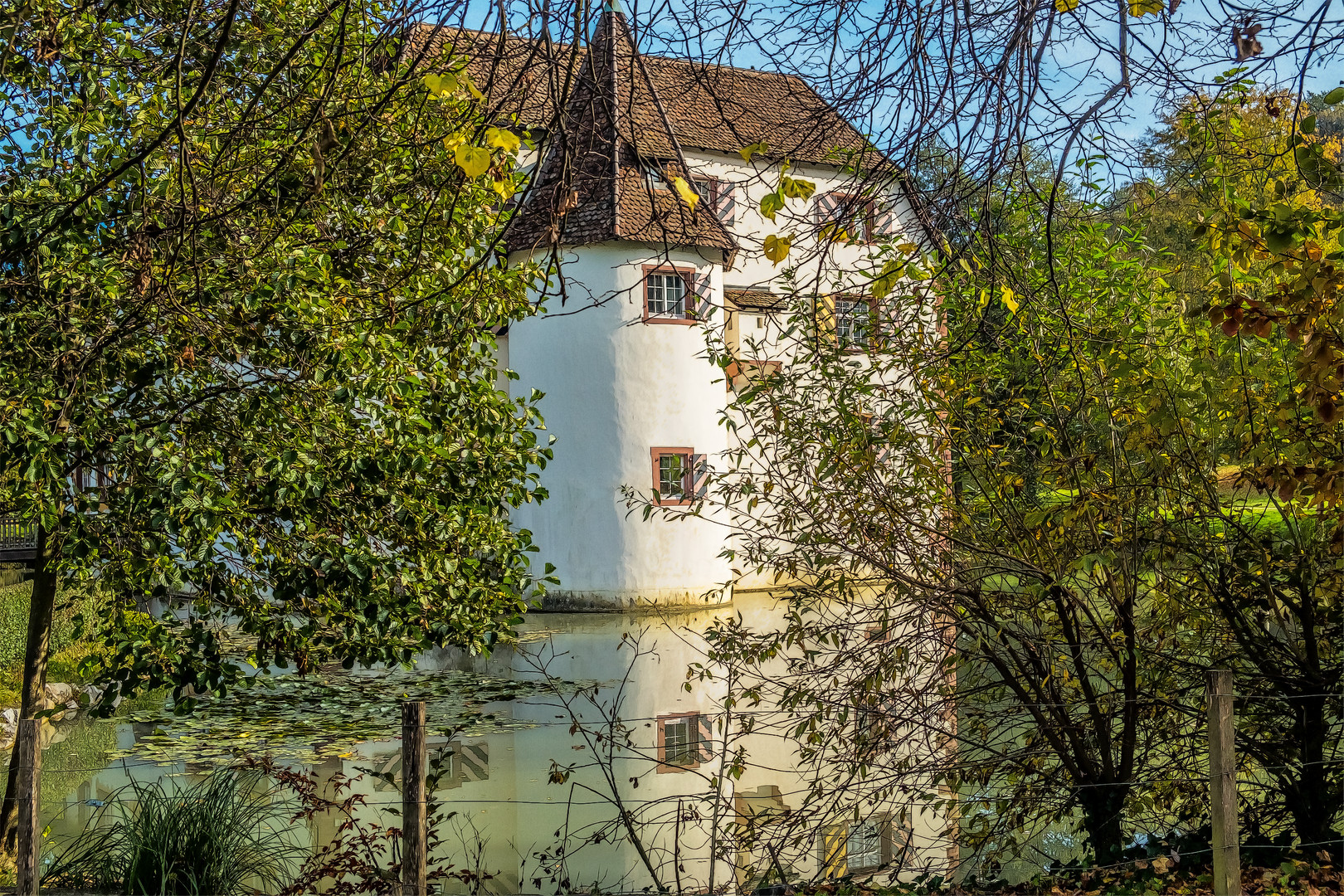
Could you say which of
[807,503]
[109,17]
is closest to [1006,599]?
[807,503]

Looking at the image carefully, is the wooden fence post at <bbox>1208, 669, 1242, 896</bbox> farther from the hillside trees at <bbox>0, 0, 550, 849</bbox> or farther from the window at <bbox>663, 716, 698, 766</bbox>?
the window at <bbox>663, 716, 698, 766</bbox>

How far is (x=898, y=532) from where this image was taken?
5.04 metres

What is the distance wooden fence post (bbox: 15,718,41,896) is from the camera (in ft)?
13.5

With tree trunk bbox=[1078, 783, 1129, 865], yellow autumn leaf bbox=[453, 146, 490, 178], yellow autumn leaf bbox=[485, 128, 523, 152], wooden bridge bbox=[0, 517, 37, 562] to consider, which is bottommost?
tree trunk bbox=[1078, 783, 1129, 865]

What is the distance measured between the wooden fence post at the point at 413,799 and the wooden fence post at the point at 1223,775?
8.20 ft

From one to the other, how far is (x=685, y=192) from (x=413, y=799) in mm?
2363

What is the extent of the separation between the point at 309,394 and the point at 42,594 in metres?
2.06

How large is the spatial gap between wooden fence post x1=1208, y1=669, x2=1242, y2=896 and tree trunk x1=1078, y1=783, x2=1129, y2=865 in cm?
151

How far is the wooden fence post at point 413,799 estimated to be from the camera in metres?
3.70

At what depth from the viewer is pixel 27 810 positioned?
13.4 ft

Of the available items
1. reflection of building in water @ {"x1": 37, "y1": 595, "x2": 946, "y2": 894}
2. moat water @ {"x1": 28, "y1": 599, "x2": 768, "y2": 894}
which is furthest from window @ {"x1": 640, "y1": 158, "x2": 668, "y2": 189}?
moat water @ {"x1": 28, "y1": 599, "x2": 768, "y2": 894}

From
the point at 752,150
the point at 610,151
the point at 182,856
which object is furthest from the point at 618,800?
the point at 752,150

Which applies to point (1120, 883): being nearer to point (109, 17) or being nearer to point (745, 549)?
point (745, 549)

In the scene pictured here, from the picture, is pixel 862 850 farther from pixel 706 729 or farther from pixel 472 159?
pixel 472 159
